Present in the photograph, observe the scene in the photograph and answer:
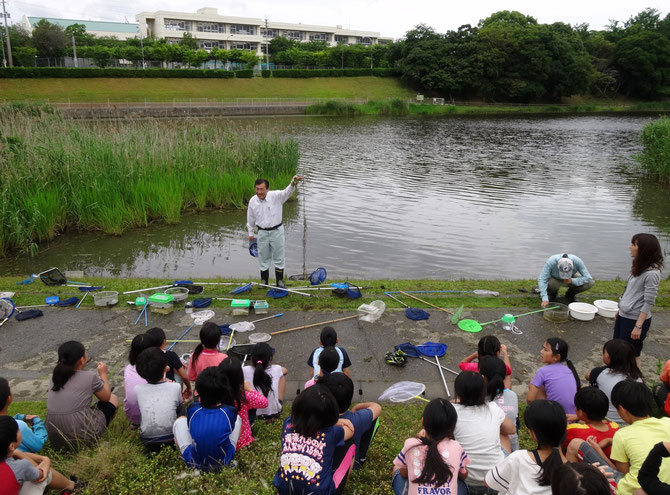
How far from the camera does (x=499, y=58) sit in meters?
50.5

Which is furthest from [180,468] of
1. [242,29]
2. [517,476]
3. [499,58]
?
[242,29]

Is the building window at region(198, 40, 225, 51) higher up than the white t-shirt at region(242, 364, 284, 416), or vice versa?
the building window at region(198, 40, 225, 51)

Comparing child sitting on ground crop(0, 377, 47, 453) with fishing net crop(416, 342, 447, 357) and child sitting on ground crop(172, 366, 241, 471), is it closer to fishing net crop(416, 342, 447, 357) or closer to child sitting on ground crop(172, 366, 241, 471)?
child sitting on ground crop(172, 366, 241, 471)

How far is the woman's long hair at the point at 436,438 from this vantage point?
259 cm

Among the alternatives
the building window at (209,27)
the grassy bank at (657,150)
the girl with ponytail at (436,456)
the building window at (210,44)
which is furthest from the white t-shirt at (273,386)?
the building window at (209,27)

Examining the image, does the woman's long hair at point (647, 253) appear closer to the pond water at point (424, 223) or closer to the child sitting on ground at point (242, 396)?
the child sitting on ground at point (242, 396)

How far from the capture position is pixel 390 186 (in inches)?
614

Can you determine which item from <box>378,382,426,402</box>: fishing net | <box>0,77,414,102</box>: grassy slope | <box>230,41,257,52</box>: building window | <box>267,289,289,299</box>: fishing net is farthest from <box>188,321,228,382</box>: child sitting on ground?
<box>230,41,257,52</box>: building window

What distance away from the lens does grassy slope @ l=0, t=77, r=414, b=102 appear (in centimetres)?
3647

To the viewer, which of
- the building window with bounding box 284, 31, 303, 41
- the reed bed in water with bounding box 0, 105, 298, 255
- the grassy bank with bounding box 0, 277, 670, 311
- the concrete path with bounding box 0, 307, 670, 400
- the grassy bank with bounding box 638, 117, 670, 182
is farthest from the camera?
the building window with bounding box 284, 31, 303, 41

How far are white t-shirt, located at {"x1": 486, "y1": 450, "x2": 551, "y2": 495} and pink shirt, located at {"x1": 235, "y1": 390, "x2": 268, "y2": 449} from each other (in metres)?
1.61

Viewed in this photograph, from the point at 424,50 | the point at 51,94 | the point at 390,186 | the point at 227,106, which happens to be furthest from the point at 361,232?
the point at 424,50

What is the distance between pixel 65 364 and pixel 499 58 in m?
54.6

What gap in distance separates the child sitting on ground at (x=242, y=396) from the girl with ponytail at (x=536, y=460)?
163 centimetres
